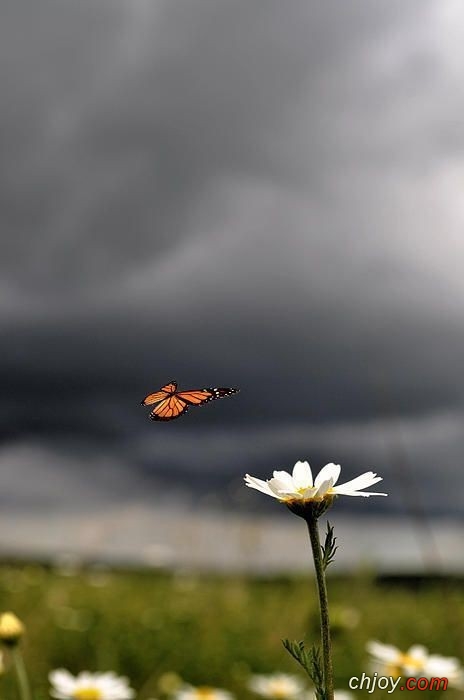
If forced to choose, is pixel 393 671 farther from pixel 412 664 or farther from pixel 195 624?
pixel 195 624

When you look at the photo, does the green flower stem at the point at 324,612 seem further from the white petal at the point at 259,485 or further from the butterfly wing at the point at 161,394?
the butterfly wing at the point at 161,394

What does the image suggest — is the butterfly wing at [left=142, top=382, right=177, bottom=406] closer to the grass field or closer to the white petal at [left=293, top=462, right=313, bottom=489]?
the white petal at [left=293, top=462, right=313, bottom=489]

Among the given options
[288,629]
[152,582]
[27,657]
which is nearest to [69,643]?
[27,657]

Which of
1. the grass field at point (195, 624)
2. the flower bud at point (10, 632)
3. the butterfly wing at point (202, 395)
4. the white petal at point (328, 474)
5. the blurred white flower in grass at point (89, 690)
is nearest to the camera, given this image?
the butterfly wing at point (202, 395)

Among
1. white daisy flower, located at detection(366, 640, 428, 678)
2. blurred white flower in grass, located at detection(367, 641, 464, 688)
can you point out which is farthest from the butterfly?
blurred white flower in grass, located at detection(367, 641, 464, 688)

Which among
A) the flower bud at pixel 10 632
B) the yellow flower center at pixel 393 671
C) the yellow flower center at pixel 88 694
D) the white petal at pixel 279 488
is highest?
the white petal at pixel 279 488

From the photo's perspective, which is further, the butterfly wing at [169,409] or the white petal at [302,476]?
the white petal at [302,476]

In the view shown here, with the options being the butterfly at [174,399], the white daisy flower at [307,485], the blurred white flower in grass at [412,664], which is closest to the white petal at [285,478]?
the white daisy flower at [307,485]
